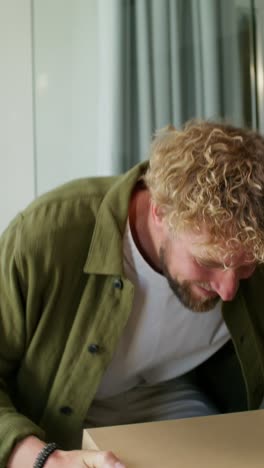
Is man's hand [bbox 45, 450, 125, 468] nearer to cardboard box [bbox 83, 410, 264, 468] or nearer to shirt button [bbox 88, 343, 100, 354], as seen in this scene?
cardboard box [bbox 83, 410, 264, 468]

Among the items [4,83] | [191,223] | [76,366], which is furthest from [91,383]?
[4,83]

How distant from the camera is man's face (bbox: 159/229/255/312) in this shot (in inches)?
31.4

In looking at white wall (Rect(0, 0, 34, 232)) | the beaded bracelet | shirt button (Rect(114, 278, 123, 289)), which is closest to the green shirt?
shirt button (Rect(114, 278, 123, 289))

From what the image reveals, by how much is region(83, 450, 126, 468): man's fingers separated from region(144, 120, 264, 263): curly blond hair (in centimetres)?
29

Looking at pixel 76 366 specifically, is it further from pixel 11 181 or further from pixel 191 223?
pixel 11 181

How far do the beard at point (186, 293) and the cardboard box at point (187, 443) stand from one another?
0.55 feet

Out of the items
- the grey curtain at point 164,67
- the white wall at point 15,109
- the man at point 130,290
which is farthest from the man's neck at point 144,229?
the white wall at point 15,109

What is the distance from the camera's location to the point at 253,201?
0.77 metres

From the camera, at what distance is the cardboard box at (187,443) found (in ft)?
2.33

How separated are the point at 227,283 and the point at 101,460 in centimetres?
29

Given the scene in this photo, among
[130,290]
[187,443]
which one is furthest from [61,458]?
[130,290]

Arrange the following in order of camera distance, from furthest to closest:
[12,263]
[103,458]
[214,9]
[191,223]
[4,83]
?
[4,83] → [214,9] → [12,263] → [191,223] → [103,458]

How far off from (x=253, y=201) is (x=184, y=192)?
89mm

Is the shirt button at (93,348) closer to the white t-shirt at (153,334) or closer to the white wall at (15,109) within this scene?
the white t-shirt at (153,334)
